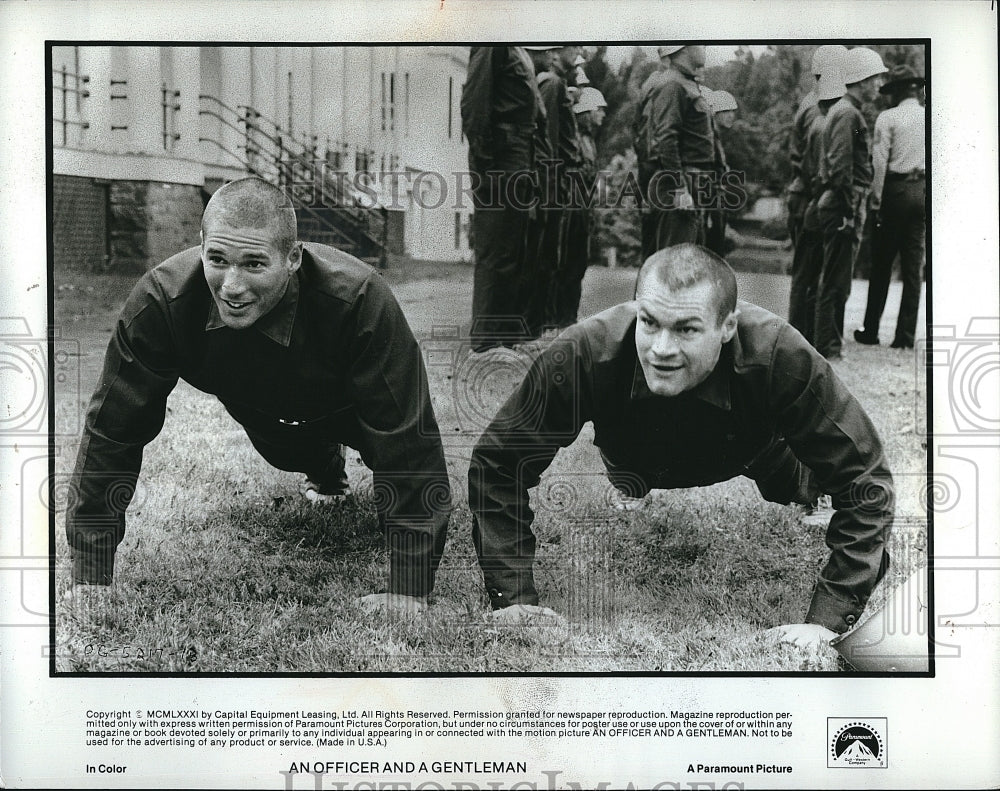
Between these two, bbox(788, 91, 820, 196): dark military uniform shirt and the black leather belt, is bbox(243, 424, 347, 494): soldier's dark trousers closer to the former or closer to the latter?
bbox(788, 91, 820, 196): dark military uniform shirt

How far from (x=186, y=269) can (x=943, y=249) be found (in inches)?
90.1

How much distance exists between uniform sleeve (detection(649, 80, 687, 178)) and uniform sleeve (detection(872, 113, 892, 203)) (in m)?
0.60

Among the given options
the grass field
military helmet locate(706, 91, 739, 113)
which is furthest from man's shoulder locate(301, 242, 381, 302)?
military helmet locate(706, 91, 739, 113)

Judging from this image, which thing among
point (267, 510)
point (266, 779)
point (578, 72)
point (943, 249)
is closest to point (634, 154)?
point (578, 72)

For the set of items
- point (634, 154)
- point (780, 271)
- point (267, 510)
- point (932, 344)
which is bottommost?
point (267, 510)

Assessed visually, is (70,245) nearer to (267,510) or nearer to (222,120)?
(222,120)

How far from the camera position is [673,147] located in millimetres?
3350

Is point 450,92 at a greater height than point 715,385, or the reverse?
point 450,92

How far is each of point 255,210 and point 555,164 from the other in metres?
0.91

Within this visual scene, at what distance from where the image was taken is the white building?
3.32 metres

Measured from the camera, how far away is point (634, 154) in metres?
3.37

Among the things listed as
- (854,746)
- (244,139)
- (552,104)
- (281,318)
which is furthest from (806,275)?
(244,139)

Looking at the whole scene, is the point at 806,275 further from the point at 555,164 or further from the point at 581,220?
the point at 555,164

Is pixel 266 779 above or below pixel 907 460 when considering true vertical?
below
